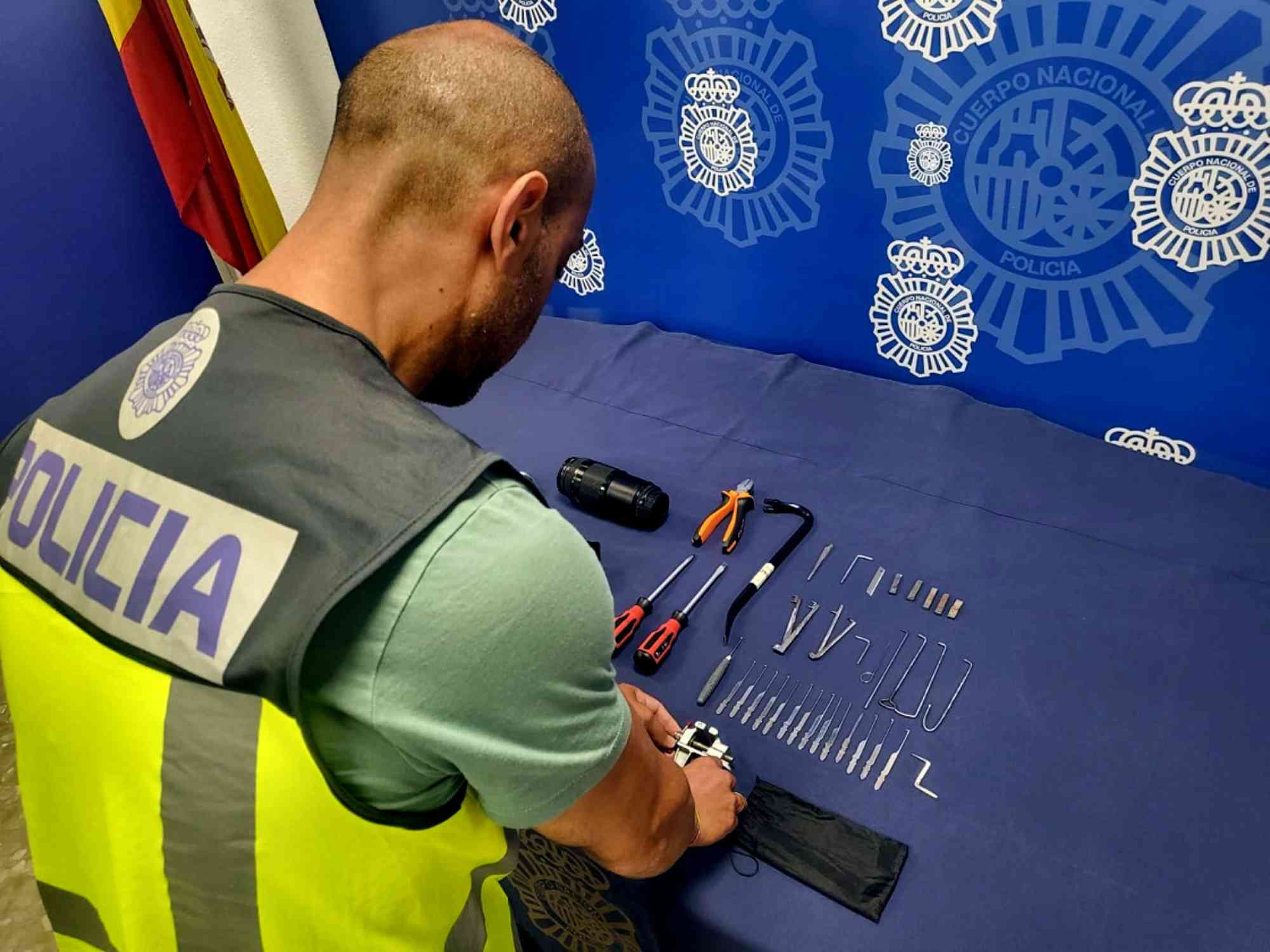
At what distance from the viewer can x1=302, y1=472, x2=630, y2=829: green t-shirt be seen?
0.59 meters

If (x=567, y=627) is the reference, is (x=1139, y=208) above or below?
above

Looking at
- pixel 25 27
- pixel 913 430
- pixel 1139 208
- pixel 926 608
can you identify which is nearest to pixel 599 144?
pixel 913 430

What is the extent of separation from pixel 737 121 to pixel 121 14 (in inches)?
57.1

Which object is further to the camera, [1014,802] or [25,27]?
[25,27]

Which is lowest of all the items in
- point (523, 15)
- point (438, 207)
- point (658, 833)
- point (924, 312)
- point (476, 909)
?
point (476, 909)

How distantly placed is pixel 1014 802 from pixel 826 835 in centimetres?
21

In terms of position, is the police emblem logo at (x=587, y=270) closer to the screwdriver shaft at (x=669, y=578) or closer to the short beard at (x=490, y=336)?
the screwdriver shaft at (x=669, y=578)

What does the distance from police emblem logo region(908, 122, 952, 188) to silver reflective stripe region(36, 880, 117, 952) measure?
145cm

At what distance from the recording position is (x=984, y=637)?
1140mm

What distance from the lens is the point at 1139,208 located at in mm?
1270

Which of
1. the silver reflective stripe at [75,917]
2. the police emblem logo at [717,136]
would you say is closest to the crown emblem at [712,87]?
the police emblem logo at [717,136]

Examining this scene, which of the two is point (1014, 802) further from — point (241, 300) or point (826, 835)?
point (241, 300)

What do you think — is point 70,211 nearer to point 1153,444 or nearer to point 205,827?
point 205,827

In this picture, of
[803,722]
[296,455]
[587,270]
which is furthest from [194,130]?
[803,722]
